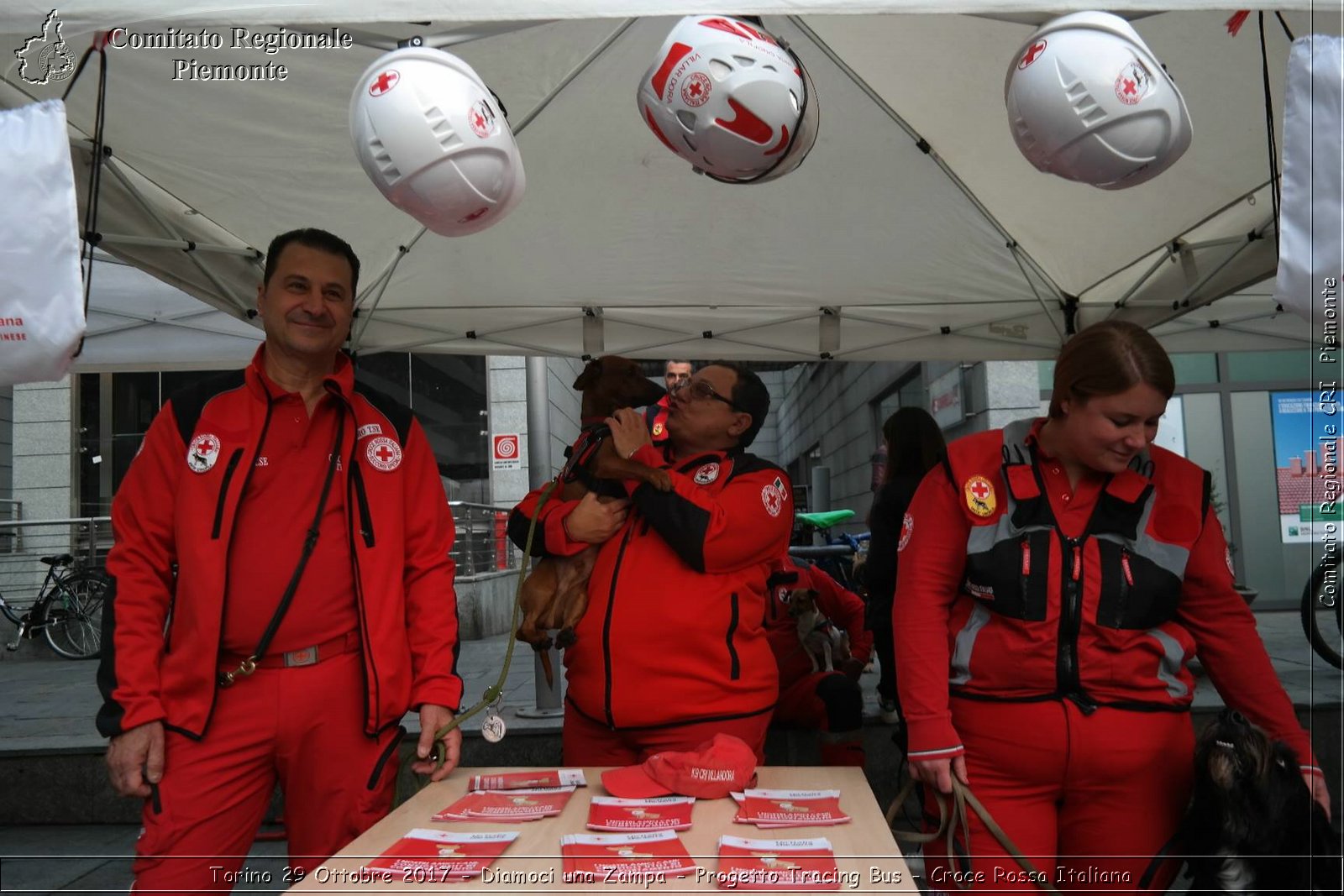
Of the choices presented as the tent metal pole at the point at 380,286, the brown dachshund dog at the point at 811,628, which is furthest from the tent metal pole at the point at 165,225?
the brown dachshund dog at the point at 811,628

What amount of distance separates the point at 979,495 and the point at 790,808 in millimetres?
867

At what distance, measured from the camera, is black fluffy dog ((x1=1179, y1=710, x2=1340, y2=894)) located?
1.92 meters

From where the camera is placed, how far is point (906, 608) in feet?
7.85

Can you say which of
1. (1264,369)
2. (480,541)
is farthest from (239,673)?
(1264,369)

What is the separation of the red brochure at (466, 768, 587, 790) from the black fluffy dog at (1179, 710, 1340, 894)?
1.30 m

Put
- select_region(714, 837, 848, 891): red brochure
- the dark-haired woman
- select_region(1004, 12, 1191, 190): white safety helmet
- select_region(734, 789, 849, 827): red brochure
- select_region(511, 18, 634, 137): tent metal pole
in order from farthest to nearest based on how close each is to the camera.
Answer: the dark-haired woman → select_region(511, 18, 634, 137): tent metal pole → select_region(1004, 12, 1191, 190): white safety helmet → select_region(734, 789, 849, 827): red brochure → select_region(714, 837, 848, 891): red brochure

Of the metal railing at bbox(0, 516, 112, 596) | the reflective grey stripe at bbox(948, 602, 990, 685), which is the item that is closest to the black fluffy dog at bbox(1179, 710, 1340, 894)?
the reflective grey stripe at bbox(948, 602, 990, 685)

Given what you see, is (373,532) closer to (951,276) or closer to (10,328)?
(10,328)

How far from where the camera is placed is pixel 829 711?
385cm

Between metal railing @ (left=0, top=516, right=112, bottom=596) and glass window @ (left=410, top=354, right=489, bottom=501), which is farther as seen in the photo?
glass window @ (left=410, top=354, right=489, bottom=501)

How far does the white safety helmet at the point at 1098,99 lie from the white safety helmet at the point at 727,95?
51 cm

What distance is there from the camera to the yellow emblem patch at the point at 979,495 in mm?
2336

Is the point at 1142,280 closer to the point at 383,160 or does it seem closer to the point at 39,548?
the point at 383,160

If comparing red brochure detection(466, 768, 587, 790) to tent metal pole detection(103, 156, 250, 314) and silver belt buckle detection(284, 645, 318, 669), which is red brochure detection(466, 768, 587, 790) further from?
tent metal pole detection(103, 156, 250, 314)
